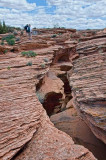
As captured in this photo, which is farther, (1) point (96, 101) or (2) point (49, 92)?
(2) point (49, 92)

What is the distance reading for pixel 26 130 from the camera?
25.2ft

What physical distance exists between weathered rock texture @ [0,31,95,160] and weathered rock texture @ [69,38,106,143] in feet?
5.54

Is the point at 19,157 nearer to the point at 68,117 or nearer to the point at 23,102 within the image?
the point at 23,102

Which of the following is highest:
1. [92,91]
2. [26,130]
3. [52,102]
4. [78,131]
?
[92,91]

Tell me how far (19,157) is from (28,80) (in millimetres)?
5710

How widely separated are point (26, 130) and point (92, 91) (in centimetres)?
400

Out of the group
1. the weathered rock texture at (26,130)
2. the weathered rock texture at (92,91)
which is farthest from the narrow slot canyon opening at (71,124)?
the weathered rock texture at (26,130)

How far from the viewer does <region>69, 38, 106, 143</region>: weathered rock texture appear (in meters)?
8.49

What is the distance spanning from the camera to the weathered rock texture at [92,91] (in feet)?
27.9

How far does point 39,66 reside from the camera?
1362cm

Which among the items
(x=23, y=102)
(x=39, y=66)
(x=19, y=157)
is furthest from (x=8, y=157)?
(x=39, y=66)

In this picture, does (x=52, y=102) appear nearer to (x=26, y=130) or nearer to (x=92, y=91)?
(x=92, y=91)

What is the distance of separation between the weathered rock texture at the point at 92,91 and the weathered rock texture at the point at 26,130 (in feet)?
5.54

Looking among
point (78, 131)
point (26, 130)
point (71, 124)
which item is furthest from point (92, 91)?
point (71, 124)
